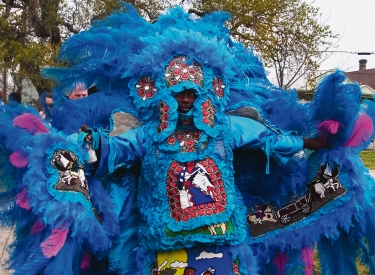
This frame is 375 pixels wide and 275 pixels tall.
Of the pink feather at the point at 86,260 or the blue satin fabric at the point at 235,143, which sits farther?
the pink feather at the point at 86,260

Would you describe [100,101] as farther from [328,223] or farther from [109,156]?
[328,223]

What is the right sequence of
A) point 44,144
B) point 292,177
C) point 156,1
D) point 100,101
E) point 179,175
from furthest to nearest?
point 156,1 < point 292,177 < point 100,101 < point 179,175 < point 44,144

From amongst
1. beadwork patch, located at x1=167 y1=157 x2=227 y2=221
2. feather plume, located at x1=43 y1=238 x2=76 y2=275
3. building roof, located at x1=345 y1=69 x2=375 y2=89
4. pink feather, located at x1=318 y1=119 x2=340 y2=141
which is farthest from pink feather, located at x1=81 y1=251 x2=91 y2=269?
building roof, located at x1=345 y1=69 x2=375 y2=89

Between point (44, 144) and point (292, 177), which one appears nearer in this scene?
point (44, 144)

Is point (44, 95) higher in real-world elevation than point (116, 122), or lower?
higher

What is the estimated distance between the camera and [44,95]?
2756 mm

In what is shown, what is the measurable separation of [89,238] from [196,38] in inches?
40.8

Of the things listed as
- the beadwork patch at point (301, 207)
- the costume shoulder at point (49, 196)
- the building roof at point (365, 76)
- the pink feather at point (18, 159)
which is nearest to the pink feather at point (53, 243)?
the costume shoulder at point (49, 196)

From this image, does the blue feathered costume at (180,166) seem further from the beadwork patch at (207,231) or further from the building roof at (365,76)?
the building roof at (365,76)

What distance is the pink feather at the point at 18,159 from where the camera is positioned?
2176 millimetres

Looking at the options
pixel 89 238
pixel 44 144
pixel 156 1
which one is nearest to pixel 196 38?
pixel 44 144

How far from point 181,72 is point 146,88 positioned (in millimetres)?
228

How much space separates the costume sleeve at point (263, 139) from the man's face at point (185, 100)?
258 millimetres

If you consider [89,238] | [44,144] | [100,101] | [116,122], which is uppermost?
[100,101]
